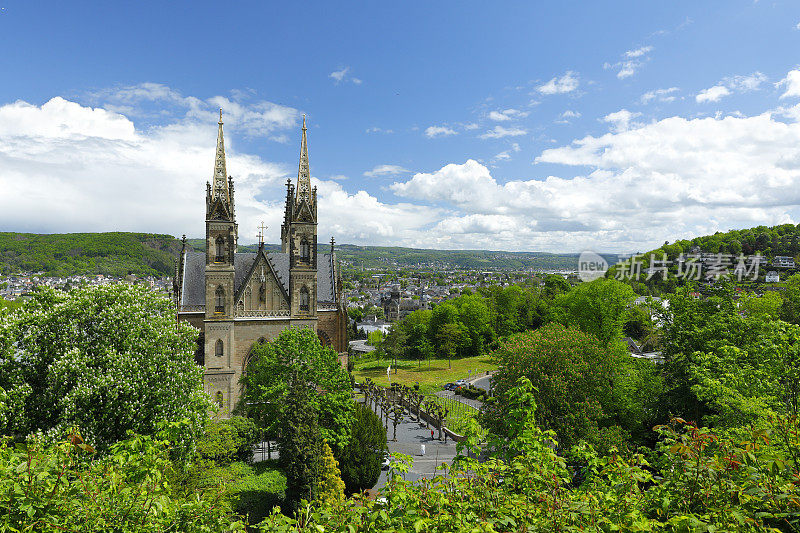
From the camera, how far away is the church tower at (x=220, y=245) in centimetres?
3294

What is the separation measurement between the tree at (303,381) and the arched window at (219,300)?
965 centimetres

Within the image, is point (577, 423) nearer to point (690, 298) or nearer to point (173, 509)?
point (690, 298)

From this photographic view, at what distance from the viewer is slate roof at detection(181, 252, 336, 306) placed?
3403 cm

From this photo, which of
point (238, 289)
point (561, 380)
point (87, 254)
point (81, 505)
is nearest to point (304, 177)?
point (238, 289)

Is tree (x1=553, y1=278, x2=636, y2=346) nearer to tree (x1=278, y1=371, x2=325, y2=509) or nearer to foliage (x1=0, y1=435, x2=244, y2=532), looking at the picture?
tree (x1=278, y1=371, x2=325, y2=509)

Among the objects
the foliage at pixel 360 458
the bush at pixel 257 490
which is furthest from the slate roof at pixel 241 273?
the bush at pixel 257 490

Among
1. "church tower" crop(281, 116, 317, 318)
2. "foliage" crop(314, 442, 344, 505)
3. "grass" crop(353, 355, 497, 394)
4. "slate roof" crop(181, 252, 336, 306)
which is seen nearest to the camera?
"foliage" crop(314, 442, 344, 505)

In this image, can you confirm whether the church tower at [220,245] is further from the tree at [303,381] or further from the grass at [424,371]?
the grass at [424,371]

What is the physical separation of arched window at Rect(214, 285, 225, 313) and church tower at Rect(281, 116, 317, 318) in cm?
513

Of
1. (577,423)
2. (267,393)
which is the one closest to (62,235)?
(267,393)

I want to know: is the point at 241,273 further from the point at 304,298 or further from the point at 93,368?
the point at 93,368

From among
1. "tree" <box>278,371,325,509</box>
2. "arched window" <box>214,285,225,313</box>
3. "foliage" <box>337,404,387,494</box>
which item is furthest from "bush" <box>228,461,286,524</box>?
"arched window" <box>214,285,225,313</box>

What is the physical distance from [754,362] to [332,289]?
29499 millimetres

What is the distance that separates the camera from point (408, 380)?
6406 centimetres
